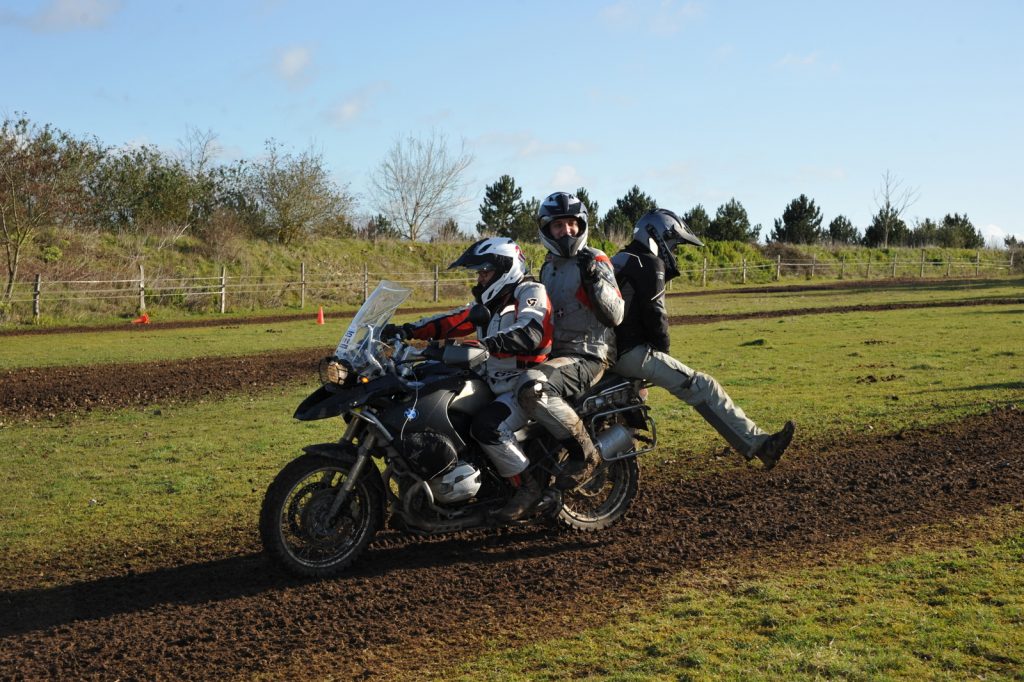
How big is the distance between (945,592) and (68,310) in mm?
29731

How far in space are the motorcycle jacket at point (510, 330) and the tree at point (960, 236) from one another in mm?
75372

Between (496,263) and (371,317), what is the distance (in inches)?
35.6

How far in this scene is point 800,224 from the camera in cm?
6994

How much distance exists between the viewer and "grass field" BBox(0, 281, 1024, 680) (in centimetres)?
467

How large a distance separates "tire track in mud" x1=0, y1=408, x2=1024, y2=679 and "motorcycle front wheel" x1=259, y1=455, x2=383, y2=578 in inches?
6.8

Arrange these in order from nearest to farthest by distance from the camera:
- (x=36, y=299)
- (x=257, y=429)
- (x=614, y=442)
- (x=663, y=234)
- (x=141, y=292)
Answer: (x=614, y=442) → (x=663, y=234) → (x=257, y=429) → (x=36, y=299) → (x=141, y=292)

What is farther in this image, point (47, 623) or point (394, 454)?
point (394, 454)

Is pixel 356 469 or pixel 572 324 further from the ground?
pixel 572 324

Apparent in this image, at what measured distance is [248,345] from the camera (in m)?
21.8

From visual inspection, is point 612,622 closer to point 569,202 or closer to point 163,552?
point 569,202

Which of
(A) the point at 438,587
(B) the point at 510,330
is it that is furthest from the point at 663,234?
(A) the point at 438,587

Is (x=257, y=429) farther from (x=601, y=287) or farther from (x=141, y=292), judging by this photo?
(x=141, y=292)

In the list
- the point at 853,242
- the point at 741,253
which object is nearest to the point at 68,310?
the point at 741,253

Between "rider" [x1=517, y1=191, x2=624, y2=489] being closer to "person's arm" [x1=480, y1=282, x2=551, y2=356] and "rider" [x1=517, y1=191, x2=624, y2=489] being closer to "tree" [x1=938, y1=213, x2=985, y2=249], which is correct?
"person's arm" [x1=480, y1=282, x2=551, y2=356]
